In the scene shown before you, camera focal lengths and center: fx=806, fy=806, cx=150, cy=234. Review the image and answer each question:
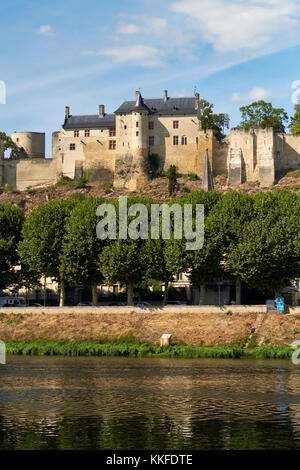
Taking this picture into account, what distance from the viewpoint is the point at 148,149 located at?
417ft

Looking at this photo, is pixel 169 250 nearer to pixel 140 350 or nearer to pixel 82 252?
pixel 82 252

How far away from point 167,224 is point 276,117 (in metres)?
63.7

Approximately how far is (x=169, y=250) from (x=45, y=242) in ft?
39.1

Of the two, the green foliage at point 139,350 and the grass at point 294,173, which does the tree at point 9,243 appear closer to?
the green foliage at point 139,350

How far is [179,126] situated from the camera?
12662cm

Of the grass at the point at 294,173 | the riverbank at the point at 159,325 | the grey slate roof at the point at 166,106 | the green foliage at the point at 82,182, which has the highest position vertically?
the grey slate roof at the point at 166,106

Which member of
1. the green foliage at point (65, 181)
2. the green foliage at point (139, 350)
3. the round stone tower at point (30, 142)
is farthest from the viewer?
the round stone tower at point (30, 142)

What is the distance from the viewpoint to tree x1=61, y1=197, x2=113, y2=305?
73.2m

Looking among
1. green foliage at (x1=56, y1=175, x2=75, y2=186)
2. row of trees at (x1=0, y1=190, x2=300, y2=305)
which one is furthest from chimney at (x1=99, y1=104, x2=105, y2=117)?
row of trees at (x1=0, y1=190, x2=300, y2=305)

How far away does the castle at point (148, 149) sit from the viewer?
4882 inches

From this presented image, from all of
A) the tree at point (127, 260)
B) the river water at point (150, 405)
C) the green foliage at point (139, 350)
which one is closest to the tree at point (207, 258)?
the tree at point (127, 260)

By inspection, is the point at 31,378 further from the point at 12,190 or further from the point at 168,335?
the point at 12,190

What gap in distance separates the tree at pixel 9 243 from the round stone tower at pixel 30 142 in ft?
202

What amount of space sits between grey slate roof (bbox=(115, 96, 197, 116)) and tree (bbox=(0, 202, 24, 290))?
4822 centimetres
